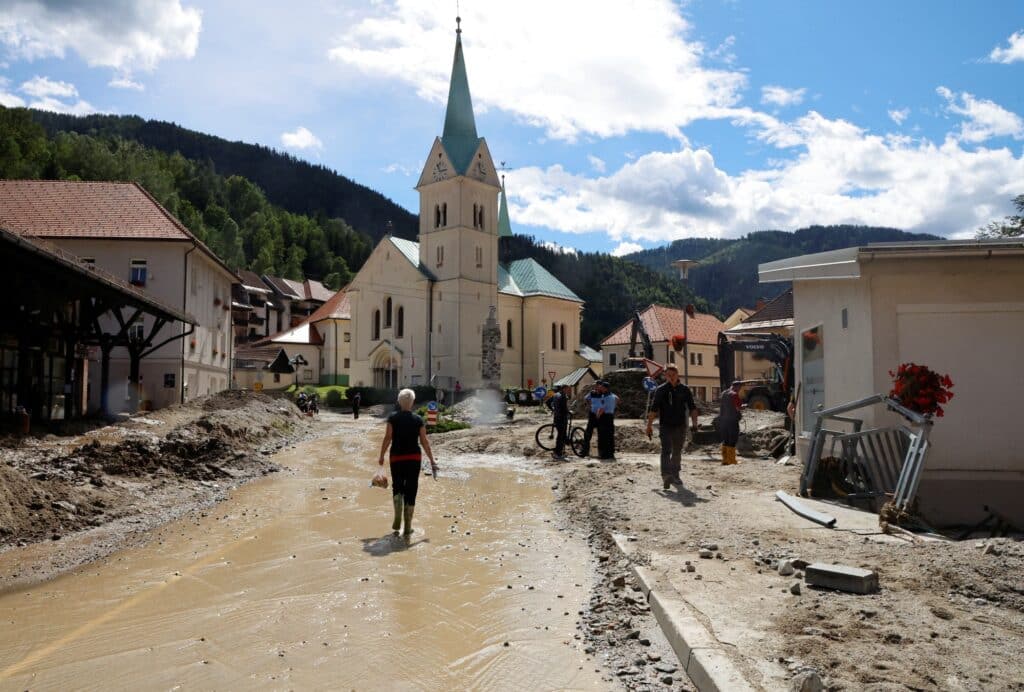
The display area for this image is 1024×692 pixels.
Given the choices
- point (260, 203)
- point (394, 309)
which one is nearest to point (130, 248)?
point (394, 309)

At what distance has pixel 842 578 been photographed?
220 inches

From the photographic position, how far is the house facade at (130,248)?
2984cm

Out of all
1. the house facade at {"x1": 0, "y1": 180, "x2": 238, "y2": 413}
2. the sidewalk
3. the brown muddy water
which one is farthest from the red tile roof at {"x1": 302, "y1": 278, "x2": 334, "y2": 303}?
the sidewalk

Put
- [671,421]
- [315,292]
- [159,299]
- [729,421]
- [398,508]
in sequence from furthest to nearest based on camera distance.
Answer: [315,292]
[159,299]
[729,421]
[671,421]
[398,508]

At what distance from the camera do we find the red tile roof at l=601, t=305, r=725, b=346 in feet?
215

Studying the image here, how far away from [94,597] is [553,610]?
13.3 feet

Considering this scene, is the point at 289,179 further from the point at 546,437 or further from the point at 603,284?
the point at 546,437

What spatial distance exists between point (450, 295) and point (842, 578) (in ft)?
169

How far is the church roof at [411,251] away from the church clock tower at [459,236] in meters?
0.41

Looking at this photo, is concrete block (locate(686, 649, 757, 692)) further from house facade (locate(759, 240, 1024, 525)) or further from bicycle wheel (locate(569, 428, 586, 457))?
bicycle wheel (locate(569, 428, 586, 457))

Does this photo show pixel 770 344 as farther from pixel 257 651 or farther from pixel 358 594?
pixel 257 651

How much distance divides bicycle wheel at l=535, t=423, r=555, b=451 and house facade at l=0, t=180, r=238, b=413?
15393 mm

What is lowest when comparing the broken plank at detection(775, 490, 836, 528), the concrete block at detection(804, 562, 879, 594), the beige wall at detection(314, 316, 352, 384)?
the broken plank at detection(775, 490, 836, 528)

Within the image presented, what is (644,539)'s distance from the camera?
27.4 ft
